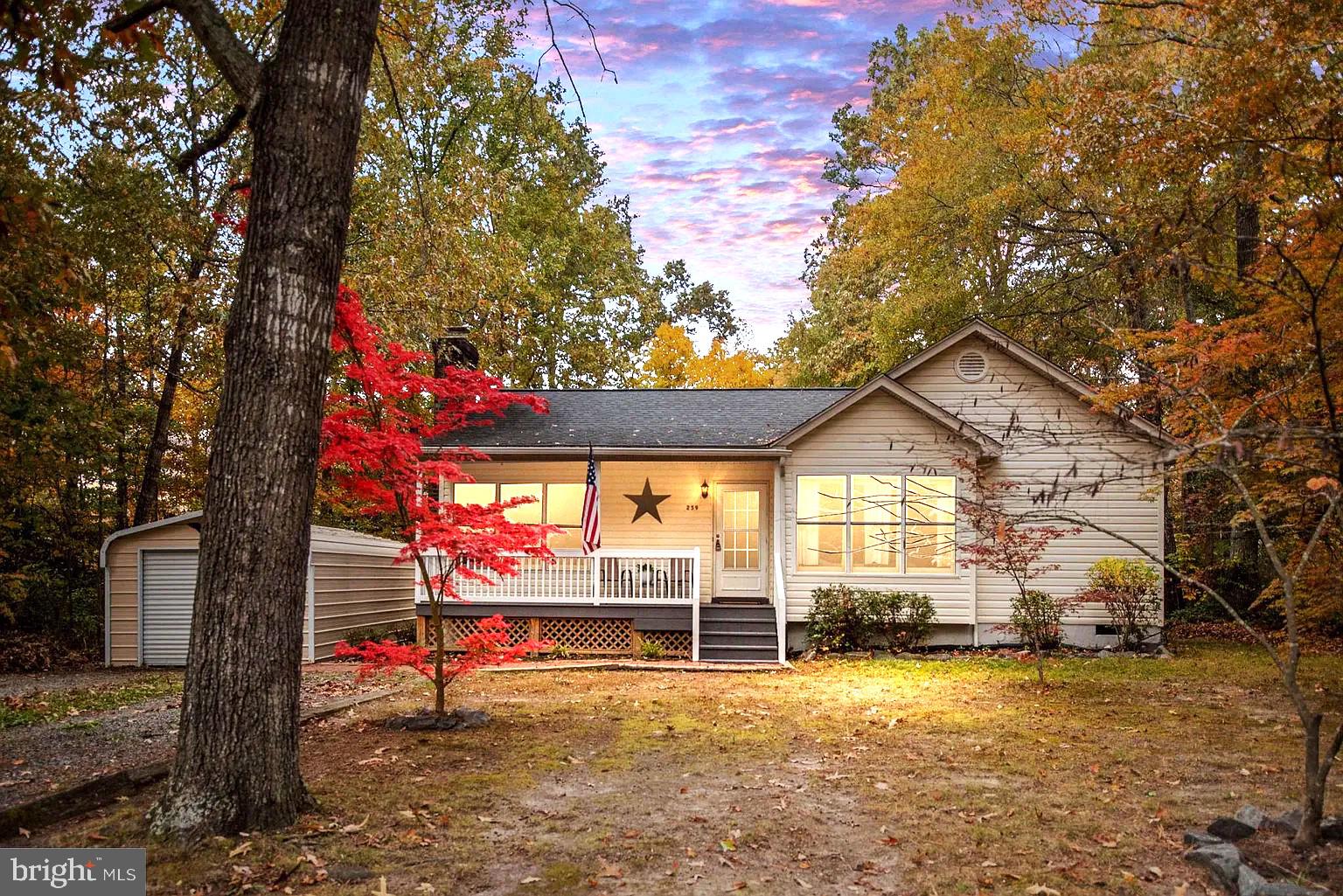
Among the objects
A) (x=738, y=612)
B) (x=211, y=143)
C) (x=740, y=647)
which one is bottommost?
(x=740, y=647)

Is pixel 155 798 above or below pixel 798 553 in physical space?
below

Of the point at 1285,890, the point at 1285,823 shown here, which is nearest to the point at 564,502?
the point at 1285,823

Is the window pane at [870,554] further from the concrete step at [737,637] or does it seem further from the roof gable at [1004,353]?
the roof gable at [1004,353]

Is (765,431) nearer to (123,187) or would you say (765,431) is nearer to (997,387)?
(997,387)

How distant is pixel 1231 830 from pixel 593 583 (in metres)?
10.9

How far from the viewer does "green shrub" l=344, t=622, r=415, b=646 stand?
15.6 m

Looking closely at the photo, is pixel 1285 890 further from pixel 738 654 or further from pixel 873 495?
pixel 873 495

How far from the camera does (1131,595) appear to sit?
14.5 m

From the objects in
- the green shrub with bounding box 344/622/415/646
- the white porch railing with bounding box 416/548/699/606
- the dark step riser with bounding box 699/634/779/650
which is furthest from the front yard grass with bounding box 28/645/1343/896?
the green shrub with bounding box 344/622/415/646

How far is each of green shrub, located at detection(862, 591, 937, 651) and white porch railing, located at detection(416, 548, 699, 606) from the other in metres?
2.92

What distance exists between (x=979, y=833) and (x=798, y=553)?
32.7ft

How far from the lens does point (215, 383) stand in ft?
58.3

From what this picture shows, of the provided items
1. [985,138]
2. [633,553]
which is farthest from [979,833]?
[985,138]

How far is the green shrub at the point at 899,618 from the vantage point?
14812 millimetres
